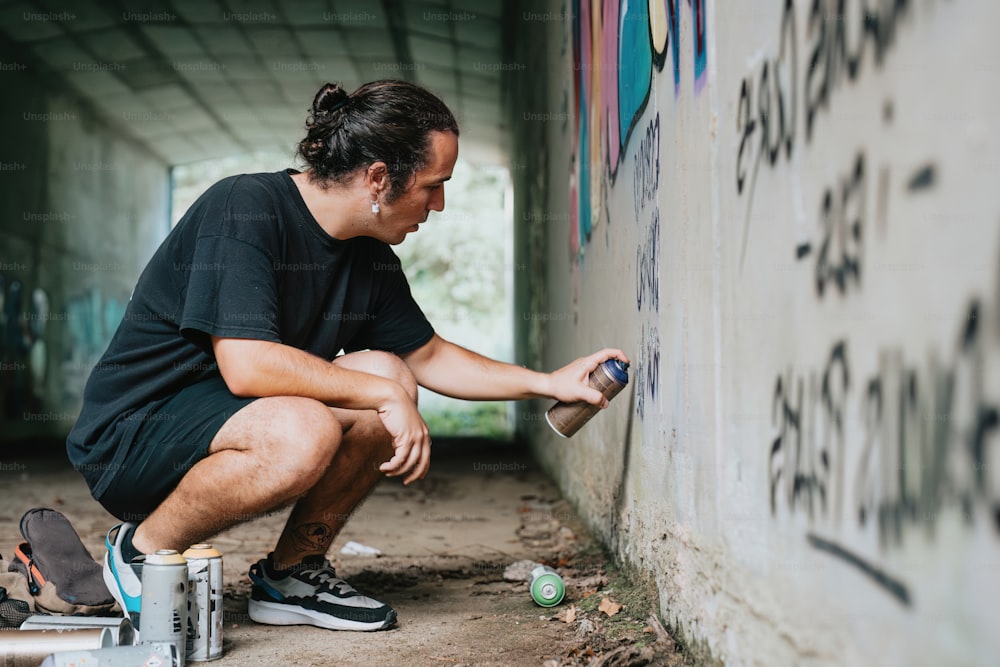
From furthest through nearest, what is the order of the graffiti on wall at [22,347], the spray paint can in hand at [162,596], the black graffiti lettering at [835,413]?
the graffiti on wall at [22,347]
the spray paint can in hand at [162,596]
the black graffiti lettering at [835,413]

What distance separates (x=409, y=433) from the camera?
2.42m

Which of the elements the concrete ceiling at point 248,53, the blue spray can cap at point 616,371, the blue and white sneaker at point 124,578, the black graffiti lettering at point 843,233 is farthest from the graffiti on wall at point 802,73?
the concrete ceiling at point 248,53

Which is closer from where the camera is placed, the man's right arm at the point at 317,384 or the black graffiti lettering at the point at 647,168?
the man's right arm at the point at 317,384

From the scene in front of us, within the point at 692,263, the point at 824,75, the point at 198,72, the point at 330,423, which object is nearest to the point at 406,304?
the point at 330,423

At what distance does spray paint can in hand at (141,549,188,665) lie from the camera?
215 centimetres

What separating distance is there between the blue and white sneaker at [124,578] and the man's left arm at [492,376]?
103cm

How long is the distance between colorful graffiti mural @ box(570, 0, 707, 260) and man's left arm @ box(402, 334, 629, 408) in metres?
0.84

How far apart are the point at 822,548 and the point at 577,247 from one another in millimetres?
3449

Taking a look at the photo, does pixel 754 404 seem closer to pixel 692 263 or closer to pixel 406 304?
pixel 692 263

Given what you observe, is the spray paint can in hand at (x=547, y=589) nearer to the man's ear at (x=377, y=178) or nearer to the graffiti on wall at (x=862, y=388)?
the man's ear at (x=377, y=178)

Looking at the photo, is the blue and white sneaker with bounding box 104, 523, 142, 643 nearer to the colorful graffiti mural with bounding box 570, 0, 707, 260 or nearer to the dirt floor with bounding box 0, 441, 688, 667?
the dirt floor with bounding box 0, 441, 688, 667

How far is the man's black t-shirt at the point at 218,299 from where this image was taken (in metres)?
2.41

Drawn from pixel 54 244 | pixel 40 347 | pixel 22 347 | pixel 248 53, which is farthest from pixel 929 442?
pixel 54 244

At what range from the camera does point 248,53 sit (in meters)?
10.2
